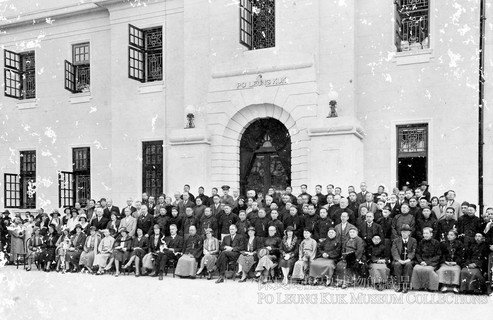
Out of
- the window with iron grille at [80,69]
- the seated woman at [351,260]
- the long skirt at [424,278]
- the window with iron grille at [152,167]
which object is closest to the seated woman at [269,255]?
the seated woman at [351,260]

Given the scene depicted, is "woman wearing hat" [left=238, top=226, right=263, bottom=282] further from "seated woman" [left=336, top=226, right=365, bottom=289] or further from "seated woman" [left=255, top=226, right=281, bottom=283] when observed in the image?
"seated woman" [left=336, top=226, right=365, bottom=289]

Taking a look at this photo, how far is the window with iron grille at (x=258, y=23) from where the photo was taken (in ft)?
49.6

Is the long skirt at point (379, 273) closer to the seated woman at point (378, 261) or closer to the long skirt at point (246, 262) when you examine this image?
the seated woman at point (378, 261)

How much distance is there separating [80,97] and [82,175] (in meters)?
2.82

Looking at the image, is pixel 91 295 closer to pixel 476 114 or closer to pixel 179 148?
pixel 179 148

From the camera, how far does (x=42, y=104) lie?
1938 cm

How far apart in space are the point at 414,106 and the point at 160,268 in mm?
7764

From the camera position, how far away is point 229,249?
11391mm

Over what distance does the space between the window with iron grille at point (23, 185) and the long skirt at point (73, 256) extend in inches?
280

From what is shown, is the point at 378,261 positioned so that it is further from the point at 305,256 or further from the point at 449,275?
the point at 305,256

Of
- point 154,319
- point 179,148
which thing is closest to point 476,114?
point 179,148

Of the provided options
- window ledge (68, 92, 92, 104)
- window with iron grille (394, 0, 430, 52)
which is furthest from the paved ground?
window ledge (68, 92, 92, 104)

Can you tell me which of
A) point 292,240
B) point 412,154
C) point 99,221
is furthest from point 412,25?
point 99,221

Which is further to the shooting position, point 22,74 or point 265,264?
point 22,74
